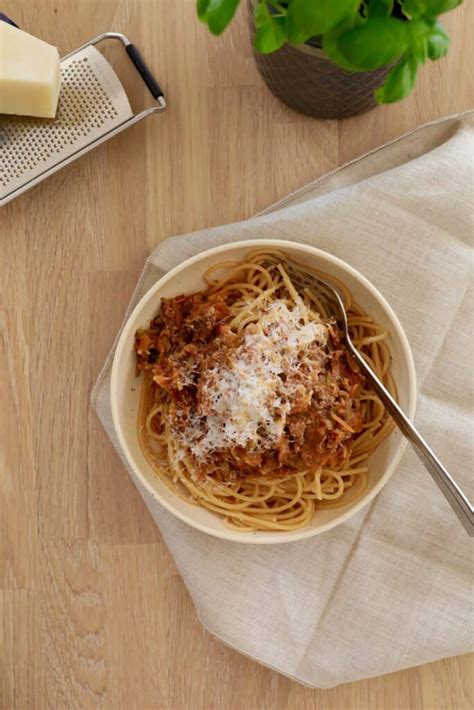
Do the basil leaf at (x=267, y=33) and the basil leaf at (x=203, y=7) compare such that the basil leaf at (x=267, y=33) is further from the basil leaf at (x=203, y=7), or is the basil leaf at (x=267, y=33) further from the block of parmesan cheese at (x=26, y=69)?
the block of parmesan cheese at (x=26, y=69)

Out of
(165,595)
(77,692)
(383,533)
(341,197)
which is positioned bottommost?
(77,692)

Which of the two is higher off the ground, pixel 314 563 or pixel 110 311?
pixel 110 311

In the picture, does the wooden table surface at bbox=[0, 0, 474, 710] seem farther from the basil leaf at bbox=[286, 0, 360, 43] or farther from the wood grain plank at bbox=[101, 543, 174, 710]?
the basil leaf at bbox=[286, 0, 360, 43]

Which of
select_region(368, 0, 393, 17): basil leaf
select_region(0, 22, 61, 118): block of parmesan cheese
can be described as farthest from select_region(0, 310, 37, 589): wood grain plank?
select_region(368, 0, 393, 17): basil leaf

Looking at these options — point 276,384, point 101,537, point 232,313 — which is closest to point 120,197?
point 232,313

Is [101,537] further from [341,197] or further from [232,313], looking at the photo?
[341,197]

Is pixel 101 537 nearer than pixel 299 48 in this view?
No

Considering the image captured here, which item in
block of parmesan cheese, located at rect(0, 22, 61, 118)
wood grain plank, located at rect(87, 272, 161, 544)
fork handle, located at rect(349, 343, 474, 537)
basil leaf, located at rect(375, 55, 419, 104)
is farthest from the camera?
wood grain plank, located at rect(87, 272, 161, 544)
